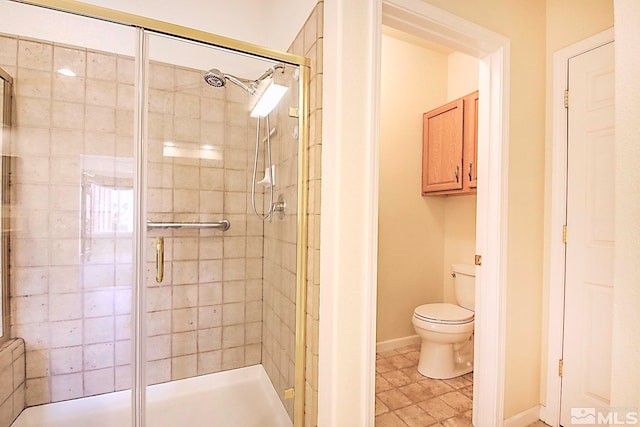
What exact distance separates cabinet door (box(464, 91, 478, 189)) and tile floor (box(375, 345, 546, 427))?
145cm

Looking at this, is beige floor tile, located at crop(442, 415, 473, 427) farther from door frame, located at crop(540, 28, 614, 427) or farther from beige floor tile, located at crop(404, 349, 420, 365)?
beige floor tile, located at crop(404, 349, 420, 365)

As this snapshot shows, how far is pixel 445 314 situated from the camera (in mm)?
2135

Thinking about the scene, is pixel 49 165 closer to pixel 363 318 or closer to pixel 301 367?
pixel 301 367

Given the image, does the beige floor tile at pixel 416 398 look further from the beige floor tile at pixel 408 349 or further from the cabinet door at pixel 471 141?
the cabinet door at pixel 471 141

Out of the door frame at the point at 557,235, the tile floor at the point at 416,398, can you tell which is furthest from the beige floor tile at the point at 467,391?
the door frame at the point at 557,235

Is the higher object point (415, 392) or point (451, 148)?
point (451, 148)

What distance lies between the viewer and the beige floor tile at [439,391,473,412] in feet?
5.92

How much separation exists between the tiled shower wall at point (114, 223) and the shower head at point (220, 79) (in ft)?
0.14

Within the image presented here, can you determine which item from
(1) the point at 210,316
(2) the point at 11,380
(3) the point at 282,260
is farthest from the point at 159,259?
(2) the point at 11,380

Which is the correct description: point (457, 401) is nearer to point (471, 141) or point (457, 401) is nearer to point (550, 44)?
point (471, 141)

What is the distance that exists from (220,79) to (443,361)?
2.38 metres

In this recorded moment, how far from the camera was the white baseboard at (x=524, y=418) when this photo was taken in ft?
5.25

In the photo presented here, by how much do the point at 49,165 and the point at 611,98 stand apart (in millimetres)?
2901

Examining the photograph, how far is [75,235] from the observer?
62.7 inches
